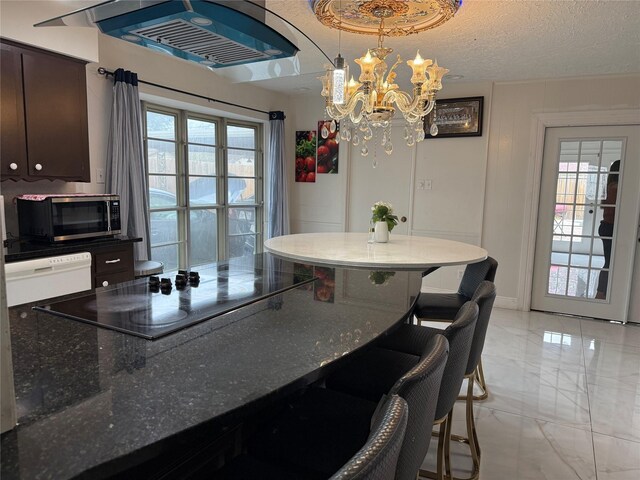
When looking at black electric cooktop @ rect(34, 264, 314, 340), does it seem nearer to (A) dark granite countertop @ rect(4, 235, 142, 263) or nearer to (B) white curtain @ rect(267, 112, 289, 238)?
(A) dark granite countertop @ rect(4, 235, 142, 263)

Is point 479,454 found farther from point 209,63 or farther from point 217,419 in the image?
point 209,63

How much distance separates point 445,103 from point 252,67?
142 inches

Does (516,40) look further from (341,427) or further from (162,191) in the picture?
(162,191)

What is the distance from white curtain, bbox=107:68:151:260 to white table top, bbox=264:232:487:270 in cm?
128

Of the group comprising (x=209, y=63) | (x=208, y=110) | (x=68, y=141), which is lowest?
(x=68, y=141)

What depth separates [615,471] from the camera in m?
2.09

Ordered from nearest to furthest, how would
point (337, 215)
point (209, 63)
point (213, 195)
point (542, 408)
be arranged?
point (209, 63) → point (542, 408) → point (213, 195) → point (337, 215)

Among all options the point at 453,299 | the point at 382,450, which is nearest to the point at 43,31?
the point at 453,299

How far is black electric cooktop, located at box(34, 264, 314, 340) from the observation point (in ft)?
4.21

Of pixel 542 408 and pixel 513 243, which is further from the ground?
pixel 513 243

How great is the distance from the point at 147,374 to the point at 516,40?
139 inches

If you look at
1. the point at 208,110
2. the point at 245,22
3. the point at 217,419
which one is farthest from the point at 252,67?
the point at 208,110

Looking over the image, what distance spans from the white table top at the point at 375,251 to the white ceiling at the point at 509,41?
1.05 metres

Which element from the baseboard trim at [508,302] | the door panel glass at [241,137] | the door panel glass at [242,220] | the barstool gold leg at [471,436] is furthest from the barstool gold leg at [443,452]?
the door panel glass at [241,137]
